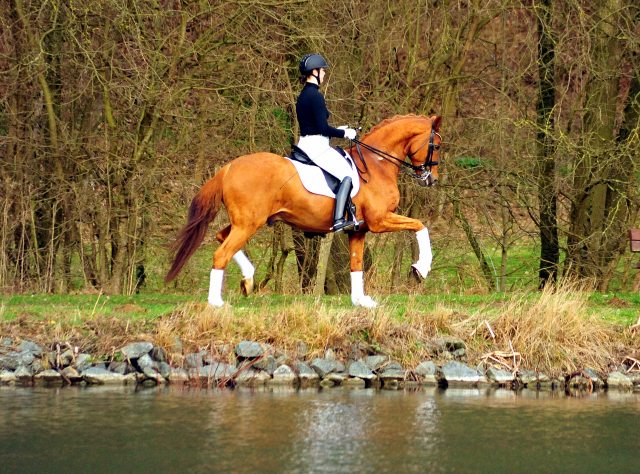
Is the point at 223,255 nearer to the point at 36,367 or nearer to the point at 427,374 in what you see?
the point at 36,367

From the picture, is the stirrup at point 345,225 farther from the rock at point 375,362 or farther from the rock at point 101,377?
the rock at point 101,377

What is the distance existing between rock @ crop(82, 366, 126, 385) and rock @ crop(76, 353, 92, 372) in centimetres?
10

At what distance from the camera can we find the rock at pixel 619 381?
34.8ft

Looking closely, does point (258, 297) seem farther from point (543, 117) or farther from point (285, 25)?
point (543, 117)

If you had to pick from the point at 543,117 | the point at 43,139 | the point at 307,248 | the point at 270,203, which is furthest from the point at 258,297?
the point at 543,117

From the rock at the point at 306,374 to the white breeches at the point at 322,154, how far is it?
2.69 m

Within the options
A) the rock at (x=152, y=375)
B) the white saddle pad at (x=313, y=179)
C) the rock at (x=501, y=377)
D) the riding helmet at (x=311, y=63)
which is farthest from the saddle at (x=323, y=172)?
the rock at (x=152, y=375)

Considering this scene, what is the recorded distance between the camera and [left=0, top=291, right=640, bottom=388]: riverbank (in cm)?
1046

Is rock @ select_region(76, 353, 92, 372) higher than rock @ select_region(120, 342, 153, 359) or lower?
lower

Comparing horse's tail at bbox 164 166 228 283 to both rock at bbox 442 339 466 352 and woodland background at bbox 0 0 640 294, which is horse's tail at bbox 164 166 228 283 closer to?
rock at bbox 442 339 466 352

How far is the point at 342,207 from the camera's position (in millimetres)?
12117

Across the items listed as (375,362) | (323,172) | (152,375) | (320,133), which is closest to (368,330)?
(375,362)

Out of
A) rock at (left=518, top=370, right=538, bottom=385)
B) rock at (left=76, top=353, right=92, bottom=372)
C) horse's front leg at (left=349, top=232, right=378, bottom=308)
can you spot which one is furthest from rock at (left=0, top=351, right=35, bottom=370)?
rock at (left=518, top=370, right=538, bottom=385)

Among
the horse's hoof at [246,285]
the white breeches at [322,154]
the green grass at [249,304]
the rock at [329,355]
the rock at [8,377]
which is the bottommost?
the rock at [8,377]
